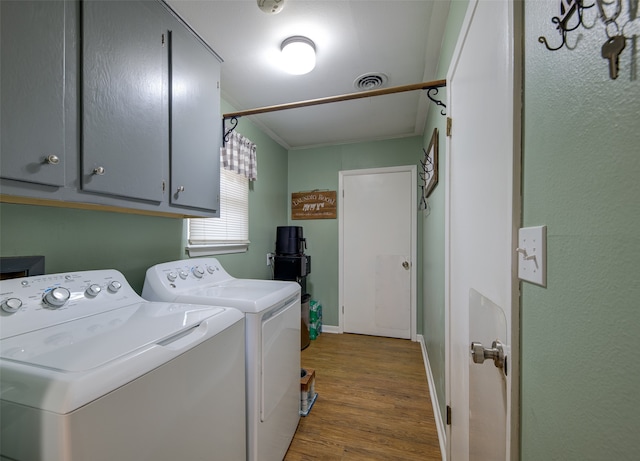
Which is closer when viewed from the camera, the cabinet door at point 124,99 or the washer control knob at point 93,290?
the cabinet door at point 124,99

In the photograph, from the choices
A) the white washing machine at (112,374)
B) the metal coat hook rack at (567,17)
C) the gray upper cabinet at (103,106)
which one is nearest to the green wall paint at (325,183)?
the gray upper cabinet at (103,106)

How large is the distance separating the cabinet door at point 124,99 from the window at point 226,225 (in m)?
0.79

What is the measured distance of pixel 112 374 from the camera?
A: 0.62 metres

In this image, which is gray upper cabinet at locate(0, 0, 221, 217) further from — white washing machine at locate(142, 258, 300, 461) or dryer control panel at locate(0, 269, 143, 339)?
white washing machine at locate(142, 258, 300, 461)

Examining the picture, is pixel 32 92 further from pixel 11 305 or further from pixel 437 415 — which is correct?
pixel 437 415

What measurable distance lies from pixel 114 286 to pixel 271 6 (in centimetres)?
159

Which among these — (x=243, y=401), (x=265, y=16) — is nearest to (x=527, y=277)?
(x=243, y=401)

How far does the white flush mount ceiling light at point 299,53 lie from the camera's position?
1643 mm

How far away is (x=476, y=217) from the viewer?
0.94 m

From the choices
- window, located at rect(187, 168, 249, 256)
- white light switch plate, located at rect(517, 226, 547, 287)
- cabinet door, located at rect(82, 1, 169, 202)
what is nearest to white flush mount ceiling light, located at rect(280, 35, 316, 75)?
cabinet door, located at rect(82, 1, 169, 202)

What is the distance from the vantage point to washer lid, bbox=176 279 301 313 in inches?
48.4

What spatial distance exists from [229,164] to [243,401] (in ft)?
5.99

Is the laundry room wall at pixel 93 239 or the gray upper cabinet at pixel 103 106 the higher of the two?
the gray upper cabinet at pixel 103 106

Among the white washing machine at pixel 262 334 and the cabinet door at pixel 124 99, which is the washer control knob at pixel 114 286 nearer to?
the white washing machine at pixel 262 334
